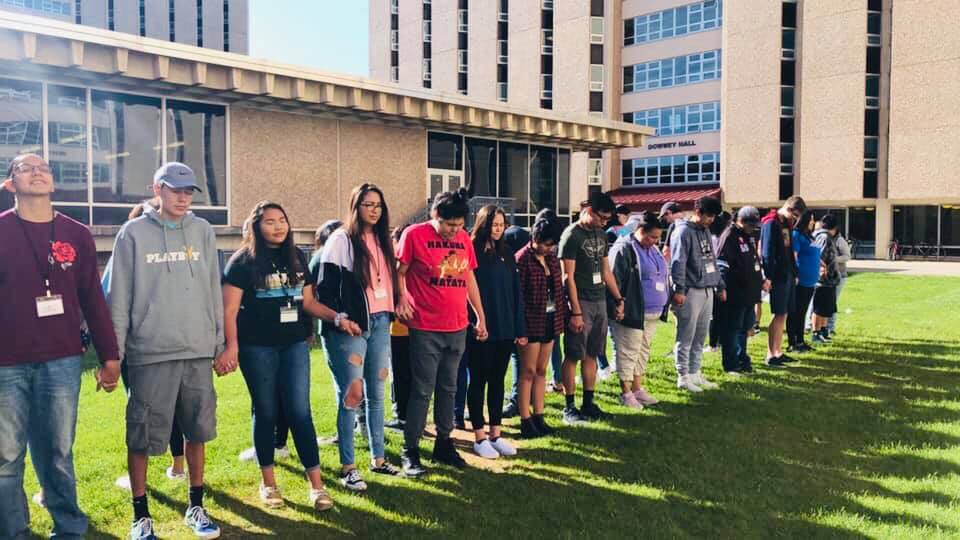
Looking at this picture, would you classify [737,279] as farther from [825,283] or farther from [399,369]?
[399,369]

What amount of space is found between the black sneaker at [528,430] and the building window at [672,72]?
4374 cm

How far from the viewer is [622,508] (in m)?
4.73

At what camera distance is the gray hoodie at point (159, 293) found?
13.2 ft

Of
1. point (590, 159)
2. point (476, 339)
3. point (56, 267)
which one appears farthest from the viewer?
point (590, 159)

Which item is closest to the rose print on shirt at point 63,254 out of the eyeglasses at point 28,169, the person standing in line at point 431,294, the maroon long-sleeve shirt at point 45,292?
the maroon long-sleeve shirt at point 45,292

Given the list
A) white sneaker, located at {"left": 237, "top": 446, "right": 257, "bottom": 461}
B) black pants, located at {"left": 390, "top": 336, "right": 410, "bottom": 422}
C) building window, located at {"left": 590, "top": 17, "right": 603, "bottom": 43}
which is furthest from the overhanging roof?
building window, located at {"left": 590, "top": 17, "right": 603, "bottom": 43}

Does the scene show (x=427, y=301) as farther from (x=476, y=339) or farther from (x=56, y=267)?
(x=56, y=267)

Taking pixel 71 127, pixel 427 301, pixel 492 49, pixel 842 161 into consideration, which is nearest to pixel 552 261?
pixel 427 301

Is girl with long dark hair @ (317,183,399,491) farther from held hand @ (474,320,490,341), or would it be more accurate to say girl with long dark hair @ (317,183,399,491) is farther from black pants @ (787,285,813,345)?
black pants @ (787,285,813,345)

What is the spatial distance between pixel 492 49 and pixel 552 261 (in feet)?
166

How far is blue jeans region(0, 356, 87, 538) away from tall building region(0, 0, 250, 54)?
246 ft

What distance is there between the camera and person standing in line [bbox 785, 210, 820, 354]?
10359mm

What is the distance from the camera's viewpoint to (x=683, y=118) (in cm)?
4784

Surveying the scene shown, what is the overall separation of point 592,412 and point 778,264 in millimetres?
3917
